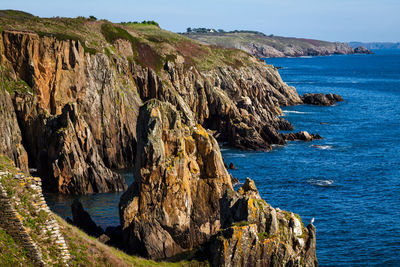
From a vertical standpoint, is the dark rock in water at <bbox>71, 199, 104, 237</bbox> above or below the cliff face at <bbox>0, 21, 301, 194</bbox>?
below

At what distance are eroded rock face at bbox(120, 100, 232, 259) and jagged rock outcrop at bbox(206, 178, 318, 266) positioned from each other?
314 inches

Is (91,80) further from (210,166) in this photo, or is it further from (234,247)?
(234,247)

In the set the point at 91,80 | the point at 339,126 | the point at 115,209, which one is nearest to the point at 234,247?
the point at 115,209

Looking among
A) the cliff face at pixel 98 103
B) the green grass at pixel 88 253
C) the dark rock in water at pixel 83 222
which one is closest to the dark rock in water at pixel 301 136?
the cliff face at pixel 98 103

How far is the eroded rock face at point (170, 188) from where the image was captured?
145 ft

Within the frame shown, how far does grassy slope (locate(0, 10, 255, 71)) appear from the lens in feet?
307

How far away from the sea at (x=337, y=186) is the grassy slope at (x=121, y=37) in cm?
3289

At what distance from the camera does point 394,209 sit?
61062 mm

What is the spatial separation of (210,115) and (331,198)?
176ft

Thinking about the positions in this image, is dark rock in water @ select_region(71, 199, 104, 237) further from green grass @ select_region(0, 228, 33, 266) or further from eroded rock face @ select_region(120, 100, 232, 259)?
green grass @ select_region(0, 228, 33, 266)

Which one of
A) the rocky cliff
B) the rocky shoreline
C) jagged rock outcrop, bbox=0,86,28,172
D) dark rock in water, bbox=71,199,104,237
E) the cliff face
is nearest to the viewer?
the rocky cliff

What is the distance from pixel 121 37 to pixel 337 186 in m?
68.3

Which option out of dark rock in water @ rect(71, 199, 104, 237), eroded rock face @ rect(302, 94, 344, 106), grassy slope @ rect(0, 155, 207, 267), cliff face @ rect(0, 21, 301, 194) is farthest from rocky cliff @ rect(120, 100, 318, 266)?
eroded rock face @ rect(302, 94, 344, 106)

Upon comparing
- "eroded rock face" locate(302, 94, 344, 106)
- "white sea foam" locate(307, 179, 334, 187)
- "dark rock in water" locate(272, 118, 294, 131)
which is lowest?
"white sea foam" locate(307, 179, 334, 187)
